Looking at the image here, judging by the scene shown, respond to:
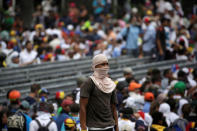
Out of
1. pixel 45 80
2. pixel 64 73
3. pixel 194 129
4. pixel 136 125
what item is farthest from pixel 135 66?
pixel 136 125

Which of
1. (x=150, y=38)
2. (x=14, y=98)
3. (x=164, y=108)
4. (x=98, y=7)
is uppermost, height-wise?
(x=98, y=7)

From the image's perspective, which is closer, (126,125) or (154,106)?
(126,125)

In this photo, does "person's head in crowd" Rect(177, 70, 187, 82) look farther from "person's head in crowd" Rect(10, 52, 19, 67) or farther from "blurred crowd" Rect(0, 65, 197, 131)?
"person's head in crowd" Rect(10, 52, 19, 67)

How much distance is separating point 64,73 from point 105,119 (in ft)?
24.3

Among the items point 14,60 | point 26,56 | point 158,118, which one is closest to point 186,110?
point 158,118

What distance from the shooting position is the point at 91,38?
17406mm

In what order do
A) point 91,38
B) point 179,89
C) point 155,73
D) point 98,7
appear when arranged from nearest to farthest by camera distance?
1. point 179,89
2. point 155,73
3. point 91,38
4. point 98,7

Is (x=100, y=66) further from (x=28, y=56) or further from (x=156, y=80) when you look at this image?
(x=28, y=56)

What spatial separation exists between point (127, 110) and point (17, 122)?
6.92ft

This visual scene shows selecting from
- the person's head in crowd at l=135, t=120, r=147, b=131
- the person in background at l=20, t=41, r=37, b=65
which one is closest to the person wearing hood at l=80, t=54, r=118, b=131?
the person's head in crowd at l=135, t=120, r=147, b=131

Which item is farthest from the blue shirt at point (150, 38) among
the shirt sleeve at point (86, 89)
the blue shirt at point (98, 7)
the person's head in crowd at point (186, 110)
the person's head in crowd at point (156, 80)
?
the shirt sleeve at point (86, 89)

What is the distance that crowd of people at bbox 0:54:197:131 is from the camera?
5.34 metres

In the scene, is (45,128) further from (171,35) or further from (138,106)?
(171,35)

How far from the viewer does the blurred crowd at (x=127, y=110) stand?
22.5ft
